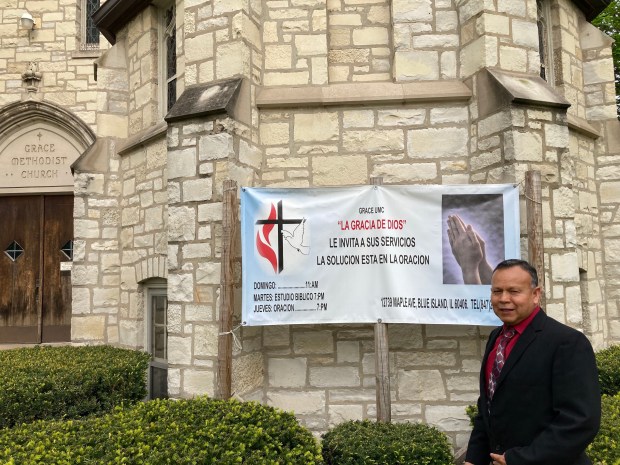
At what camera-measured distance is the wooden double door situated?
9742 millimetres

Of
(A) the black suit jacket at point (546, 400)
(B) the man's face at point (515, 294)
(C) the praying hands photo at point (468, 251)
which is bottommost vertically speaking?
(A) the black suit jacket at point (546, 400)

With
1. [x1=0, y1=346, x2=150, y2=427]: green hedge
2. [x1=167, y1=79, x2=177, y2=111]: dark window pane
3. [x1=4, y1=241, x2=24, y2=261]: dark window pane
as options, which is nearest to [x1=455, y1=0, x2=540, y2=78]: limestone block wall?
[x1=167, y1=79, x2=177, y2=111]: dark window pane

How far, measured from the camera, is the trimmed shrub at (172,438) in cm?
254

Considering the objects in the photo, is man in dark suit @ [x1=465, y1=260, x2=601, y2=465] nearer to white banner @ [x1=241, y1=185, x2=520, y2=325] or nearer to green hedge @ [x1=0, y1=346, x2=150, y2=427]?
white banner @ [x1=241, y1=185, x2=520, y2=325]

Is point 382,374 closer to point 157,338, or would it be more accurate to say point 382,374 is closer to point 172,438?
point 172,438

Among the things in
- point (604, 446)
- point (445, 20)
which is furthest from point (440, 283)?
point (445, 20)

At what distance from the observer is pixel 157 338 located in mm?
6375

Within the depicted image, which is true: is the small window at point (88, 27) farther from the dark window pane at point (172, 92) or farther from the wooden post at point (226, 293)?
the wooden post at point (226, 293)

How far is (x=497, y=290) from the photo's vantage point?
6.77 feet

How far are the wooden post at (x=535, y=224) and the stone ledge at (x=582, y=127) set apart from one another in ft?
7.57

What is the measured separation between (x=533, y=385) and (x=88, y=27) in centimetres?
1177

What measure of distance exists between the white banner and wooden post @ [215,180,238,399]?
149mm

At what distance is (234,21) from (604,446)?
4694 millimetres

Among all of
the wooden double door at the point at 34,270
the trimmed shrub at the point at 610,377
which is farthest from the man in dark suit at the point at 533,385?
the wooden double door at the point at 34,270
